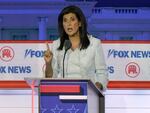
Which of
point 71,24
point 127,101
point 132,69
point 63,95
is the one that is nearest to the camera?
point 63,95

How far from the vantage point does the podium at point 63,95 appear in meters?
2.53

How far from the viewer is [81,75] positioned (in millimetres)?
3021

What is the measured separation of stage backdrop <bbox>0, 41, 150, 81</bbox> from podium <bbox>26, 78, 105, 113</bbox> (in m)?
2.34

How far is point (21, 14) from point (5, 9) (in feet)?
2.65

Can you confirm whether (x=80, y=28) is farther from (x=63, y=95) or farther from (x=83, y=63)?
(x=63, y=95)

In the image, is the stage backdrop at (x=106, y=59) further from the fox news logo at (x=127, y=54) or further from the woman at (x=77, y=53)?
the woman at (x=77, y=53)

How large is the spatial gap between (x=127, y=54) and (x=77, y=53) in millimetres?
2033

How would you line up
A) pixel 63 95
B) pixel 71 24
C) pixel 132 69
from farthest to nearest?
pixel 132 69, pixel 71 24, pixel 63 95

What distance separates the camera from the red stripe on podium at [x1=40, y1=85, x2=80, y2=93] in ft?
8.36

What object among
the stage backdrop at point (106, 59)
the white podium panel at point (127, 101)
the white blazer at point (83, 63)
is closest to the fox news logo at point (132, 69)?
the stage backdrop at point (106, 59)

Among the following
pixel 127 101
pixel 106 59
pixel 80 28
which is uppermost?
pixel 106 59

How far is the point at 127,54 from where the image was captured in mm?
5000

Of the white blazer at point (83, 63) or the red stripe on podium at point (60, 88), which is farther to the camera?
the white blazer at point (83, 63)

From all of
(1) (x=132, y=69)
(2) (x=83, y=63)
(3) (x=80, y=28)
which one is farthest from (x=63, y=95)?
(1) (x=132, y=69)
